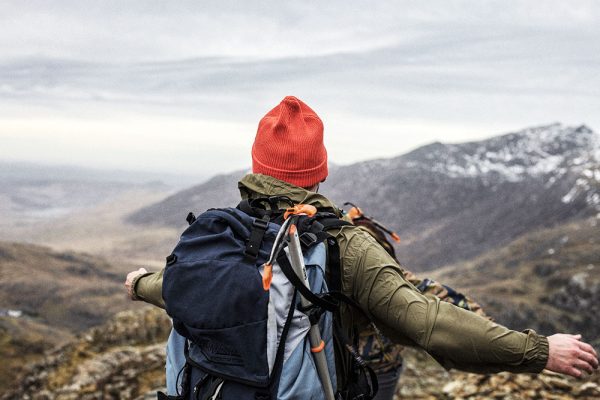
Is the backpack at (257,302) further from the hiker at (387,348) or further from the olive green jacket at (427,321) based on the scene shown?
the hiker at (387,348)

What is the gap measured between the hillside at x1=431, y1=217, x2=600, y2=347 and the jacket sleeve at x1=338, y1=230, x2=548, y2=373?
23.8m

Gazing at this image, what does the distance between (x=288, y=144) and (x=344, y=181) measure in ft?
612

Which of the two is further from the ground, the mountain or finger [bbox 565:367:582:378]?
finger [bbox 565:367:582:378]

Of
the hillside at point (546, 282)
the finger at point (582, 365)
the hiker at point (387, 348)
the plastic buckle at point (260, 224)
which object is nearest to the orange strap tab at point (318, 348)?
the plastic buckle at point (260, 224)

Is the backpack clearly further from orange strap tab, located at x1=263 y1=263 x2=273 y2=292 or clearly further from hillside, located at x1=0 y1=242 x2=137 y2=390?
hillside, located at x1=0 y1=242 x2=137 y2=390

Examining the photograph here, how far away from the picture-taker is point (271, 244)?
341 cm

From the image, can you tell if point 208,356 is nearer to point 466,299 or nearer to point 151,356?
point 466,299

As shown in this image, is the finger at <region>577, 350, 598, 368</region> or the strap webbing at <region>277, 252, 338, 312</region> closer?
the finger at <region>577, 350, 598, 368</region>

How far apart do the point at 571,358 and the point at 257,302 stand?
72.7 inches

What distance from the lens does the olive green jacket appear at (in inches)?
126

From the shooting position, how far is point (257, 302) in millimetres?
3264

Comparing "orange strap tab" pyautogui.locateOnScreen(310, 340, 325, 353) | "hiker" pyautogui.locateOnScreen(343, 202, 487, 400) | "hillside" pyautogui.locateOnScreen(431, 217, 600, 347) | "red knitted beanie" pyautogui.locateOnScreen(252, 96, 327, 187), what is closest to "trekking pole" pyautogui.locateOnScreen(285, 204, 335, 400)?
"orange strap tab" pyautogui.locateOnScreen(310, 340, 325, 353)

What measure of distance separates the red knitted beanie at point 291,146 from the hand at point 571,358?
6.24ft

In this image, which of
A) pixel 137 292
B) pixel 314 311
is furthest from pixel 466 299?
pixel 137 292
